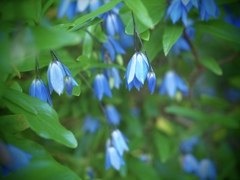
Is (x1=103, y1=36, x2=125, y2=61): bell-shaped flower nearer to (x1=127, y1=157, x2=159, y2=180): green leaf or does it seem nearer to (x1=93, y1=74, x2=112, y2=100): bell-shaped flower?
(x1=93, y1=74, x2=112, y2=100): bell-shaped flower

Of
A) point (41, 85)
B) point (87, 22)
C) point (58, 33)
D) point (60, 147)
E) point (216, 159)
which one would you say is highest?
point (58, 33)

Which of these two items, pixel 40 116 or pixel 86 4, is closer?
pixel 40 116

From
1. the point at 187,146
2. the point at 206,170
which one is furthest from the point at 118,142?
the point at 187,146

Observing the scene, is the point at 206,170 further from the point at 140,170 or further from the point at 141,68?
the point at 141,68

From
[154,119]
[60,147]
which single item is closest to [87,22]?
[60,147]

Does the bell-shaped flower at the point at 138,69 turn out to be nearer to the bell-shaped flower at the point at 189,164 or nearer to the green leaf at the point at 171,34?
the green leaf at the point at 171,34

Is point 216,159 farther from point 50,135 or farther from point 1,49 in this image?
point 1,49

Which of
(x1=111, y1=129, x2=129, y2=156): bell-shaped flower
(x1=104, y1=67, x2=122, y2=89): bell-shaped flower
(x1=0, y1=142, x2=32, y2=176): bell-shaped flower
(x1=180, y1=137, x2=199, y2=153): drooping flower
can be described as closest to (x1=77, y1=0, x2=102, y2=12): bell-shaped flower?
(x1=104, y1=67, x2=122, y2=89): bell-shaped flower
